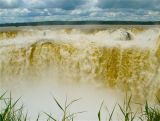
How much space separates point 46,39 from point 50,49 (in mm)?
688

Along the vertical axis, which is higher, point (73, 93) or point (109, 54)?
point (109, 54)

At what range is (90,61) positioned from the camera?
14109 mm

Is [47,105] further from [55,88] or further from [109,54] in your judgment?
[109,54]

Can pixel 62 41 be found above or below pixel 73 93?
above

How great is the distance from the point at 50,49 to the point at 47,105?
1771 millimetres

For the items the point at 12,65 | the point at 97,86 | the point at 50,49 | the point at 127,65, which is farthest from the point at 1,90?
the point at 127,65

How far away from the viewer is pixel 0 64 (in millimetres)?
14742

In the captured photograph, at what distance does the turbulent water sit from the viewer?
1367 cm

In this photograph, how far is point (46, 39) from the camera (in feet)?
48.9

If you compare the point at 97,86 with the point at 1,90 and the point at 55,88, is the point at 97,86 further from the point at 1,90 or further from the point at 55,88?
the point at 1,90

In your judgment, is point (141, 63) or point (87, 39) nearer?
point (141, 63)

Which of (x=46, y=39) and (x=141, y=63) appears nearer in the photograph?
(x=141, y=63)

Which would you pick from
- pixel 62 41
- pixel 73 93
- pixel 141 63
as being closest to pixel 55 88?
pixel 73 93

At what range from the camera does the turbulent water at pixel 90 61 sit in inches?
538
